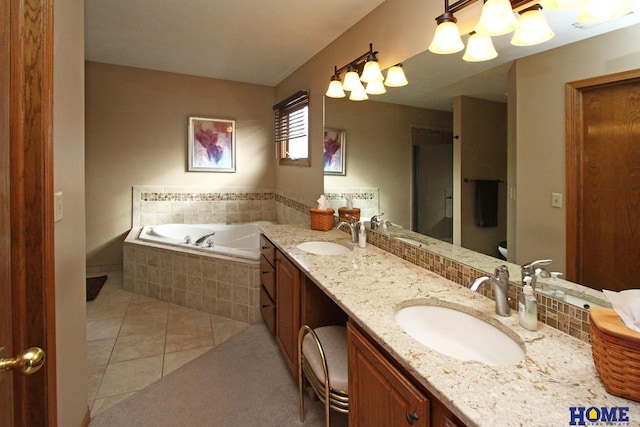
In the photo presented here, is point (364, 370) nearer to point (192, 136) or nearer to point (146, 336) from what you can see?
point (146, 336)

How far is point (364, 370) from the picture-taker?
3.79 ft

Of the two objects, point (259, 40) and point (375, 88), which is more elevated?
point (259, 40)

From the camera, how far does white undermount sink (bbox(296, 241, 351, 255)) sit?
7.68 feet

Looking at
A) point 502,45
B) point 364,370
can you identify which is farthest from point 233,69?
point 364,370

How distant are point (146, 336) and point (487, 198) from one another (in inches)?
101

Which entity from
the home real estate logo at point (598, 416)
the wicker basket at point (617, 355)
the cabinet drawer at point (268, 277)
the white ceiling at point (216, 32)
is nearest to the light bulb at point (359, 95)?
the white ceiling at point (216, 32)

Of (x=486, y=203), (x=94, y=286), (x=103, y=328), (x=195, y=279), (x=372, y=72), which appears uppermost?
(x=372, y=72)

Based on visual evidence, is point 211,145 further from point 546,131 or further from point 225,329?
point 546,131

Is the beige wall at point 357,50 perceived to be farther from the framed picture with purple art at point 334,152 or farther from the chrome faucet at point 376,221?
the chrome faucet at point 376,221

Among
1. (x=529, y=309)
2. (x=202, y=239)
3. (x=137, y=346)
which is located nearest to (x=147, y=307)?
(x=137, y=346)

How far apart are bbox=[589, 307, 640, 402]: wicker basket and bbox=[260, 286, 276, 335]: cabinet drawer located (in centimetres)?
193

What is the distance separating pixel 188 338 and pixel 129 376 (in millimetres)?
527

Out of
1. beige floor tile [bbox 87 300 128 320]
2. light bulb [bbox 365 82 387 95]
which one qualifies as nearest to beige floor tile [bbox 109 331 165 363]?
beige floor tile [bbox 87 300 128 320]

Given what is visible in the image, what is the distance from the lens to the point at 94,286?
143 inches
